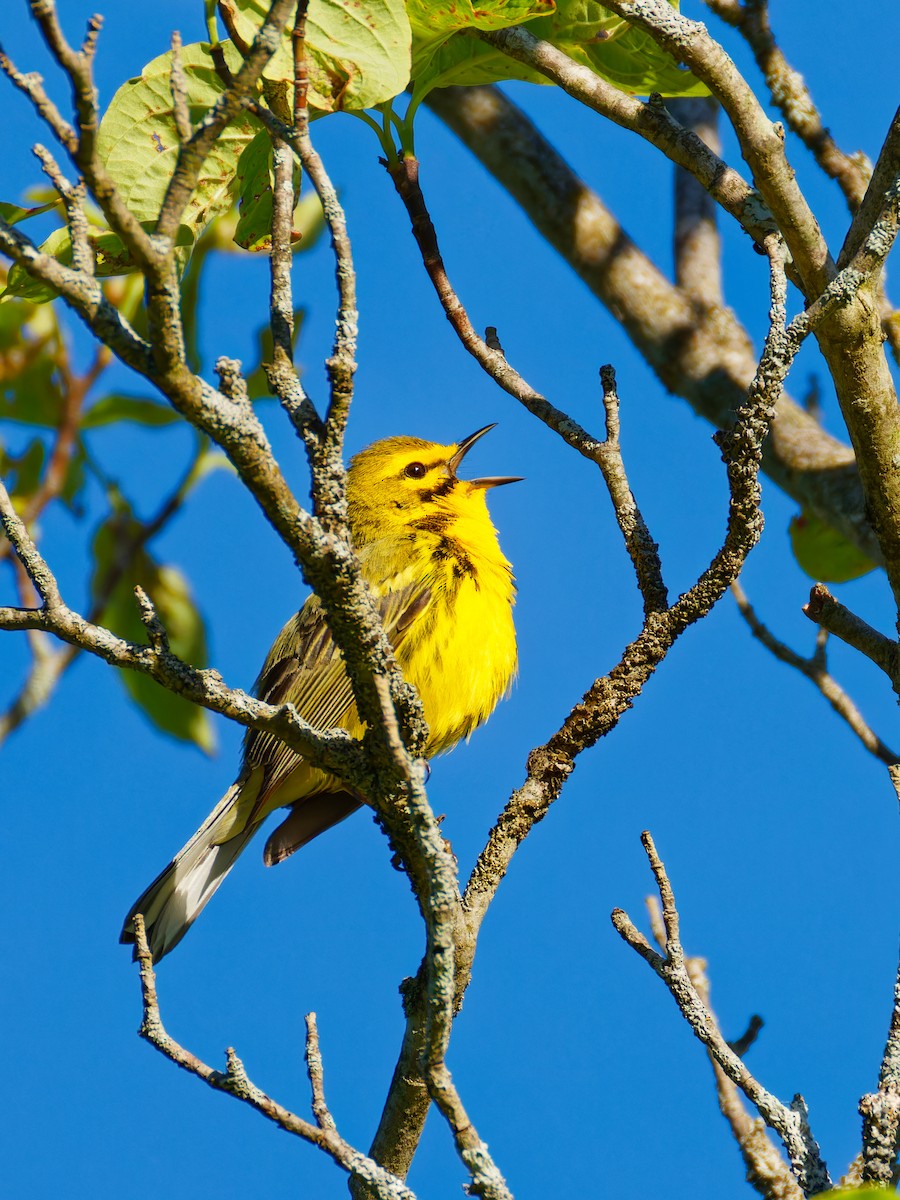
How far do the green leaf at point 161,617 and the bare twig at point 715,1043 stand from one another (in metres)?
2.58

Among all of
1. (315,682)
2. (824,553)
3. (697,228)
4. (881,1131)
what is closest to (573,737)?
(881,1131)

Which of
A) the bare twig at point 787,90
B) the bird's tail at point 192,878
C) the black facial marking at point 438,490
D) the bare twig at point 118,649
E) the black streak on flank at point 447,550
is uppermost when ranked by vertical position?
the bare twig at point 787,90

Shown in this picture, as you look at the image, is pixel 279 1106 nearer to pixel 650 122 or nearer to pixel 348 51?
pixel 348 51

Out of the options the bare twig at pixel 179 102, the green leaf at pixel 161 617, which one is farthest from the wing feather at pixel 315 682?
the bare twig at pixel 179 102

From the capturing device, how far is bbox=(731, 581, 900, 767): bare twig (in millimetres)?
4176

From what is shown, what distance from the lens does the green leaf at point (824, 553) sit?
4.66 metres

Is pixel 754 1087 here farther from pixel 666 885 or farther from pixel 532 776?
pixel 532 776

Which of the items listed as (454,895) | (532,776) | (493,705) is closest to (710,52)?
(532,776)

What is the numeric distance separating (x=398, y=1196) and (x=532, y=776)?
103 centimetres

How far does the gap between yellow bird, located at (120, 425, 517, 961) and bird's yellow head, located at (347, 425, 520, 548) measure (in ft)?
0.77

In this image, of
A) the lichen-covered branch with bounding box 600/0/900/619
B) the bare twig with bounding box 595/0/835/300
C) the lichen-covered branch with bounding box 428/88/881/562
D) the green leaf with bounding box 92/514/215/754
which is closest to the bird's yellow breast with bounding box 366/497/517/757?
the green leaf with bounding box 92/514/215/754

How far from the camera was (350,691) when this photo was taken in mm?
5105

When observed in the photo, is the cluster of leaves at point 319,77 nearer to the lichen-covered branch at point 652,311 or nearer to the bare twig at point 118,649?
the bare twig at point 118,649

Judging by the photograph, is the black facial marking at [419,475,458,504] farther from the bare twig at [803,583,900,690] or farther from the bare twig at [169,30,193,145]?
the bare twig at [169,30,193,145]
